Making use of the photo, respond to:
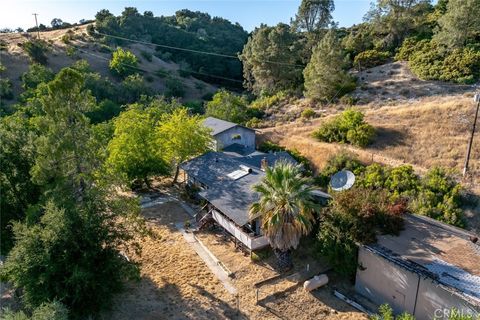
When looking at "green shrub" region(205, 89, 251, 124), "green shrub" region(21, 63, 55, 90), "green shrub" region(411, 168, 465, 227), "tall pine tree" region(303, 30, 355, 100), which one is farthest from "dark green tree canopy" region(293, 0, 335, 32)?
"green shrub" region(21, 63, 55, 90)

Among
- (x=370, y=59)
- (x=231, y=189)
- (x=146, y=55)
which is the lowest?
(x=231, y=189)

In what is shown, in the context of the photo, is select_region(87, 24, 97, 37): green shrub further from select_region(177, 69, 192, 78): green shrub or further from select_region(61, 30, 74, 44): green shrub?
select_region(177, 69, 192, 78): green shrub

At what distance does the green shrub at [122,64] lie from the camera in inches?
3130

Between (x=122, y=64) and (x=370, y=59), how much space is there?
5485 centimetres

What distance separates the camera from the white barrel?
2034 cm

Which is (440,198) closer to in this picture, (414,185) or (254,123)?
(414,185)

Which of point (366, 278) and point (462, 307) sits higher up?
point (462, 307)

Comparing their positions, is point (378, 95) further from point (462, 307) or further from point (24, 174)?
point (24, 174)

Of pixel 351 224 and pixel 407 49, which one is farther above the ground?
pixel 407 49

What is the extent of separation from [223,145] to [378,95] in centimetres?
2345

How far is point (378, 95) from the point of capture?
1857 inches

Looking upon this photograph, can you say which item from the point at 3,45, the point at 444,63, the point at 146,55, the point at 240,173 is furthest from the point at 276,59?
the point at 3,45

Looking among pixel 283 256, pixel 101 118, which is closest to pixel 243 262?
pixel 283 256

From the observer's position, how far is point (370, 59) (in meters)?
56.0
